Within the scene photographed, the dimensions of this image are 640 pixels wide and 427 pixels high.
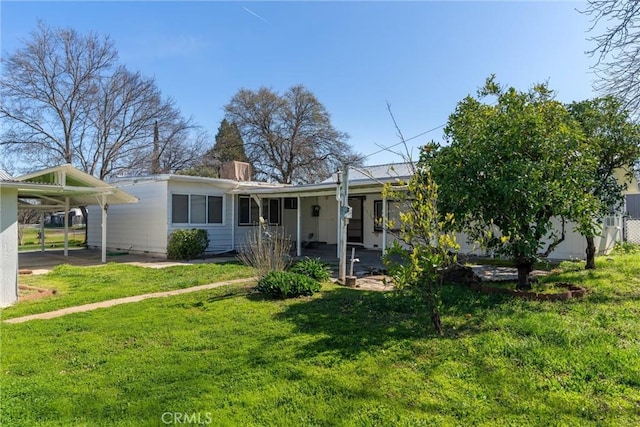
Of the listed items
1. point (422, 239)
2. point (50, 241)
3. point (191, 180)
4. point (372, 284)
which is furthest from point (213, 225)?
point (50, 241)

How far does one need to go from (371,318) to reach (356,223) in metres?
10.9

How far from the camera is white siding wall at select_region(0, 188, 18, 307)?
6480mm

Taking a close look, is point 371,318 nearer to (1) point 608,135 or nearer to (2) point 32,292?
(1) point 608,135

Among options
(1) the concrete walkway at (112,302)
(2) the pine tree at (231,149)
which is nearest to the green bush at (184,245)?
(1) the concrete walkway at (112,302)

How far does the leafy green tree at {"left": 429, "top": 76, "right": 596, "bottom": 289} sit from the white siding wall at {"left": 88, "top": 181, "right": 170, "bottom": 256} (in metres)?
10.3

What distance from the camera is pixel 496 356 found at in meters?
3.86

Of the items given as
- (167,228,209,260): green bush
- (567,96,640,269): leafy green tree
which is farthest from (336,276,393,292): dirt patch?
(167,228,209,260): green bush

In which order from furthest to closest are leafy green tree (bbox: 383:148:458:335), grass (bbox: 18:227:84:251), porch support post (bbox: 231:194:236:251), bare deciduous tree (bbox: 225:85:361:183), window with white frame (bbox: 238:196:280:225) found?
bare deciduous tree (bbox: 225:85:361:183) → grass (bbox: 18:227:84:251) → window with white frame (bbox: 238:196:280:225) → porch support post (bbox: 231:194:236:251) → leafy green tree (bbox: 383:148:458:335)

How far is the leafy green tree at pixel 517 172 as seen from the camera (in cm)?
550

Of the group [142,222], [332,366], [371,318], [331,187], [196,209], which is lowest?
[332,366]

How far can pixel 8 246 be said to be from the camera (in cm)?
Result: 659

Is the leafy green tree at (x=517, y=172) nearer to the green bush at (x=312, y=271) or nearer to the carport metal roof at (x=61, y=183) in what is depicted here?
the green bush at (x=312, y=271)

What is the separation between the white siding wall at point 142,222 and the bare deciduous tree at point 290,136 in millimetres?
15077

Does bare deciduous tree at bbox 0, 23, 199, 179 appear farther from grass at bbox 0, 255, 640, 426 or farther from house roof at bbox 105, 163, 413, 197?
grass at bbox 0, 255, 640, 426
